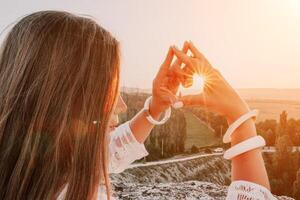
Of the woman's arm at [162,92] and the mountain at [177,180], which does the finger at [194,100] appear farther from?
the mountain at [177,180]

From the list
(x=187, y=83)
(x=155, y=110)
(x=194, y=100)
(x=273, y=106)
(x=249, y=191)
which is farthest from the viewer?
(x=273, y=106)

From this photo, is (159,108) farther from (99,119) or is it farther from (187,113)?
(187,113)

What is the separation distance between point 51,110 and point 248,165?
23 cm

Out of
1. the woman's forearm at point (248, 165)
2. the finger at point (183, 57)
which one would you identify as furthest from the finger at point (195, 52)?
the woman's forearm at point (248, 165)

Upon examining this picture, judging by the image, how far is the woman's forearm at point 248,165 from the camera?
18.7 inches

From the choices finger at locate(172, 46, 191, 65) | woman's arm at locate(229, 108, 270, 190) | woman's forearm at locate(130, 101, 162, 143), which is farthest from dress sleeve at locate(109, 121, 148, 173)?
woman's arm at locate(229, 108, 270, 190)

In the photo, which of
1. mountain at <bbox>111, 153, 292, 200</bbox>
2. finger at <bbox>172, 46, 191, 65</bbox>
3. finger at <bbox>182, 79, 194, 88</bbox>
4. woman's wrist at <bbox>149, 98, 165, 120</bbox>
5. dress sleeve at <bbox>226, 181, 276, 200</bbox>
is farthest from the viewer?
mountain at <bbox>111, 153, 292, 200</bbox>

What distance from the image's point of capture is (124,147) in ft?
2.92

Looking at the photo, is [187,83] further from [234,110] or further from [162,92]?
[234,110]

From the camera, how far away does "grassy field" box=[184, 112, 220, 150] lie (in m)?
1.69

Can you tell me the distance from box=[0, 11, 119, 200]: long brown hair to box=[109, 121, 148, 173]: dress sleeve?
355 mm

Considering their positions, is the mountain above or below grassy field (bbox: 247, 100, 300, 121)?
below

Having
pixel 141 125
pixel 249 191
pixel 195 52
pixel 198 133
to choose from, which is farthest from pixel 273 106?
pixel 249 191

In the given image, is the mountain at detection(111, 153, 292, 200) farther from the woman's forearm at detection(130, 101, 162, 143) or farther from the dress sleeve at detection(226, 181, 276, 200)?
the dress sleeve at detection(226, 181, 276, 200)
